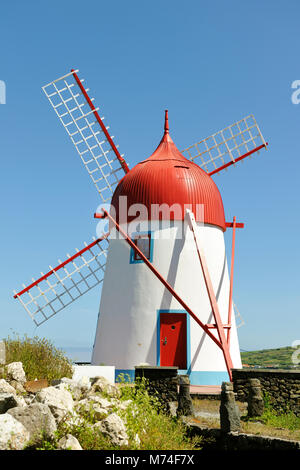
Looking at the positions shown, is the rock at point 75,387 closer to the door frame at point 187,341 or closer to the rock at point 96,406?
the rock at point 96,406

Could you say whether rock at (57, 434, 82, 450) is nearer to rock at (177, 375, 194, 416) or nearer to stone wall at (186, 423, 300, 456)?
stone wall at (186, 423, 300, 456)

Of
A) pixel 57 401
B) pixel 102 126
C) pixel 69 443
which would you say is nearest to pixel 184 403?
pixel 57 401

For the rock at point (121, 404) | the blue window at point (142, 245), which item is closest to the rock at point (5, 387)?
the rock at point (121, 404)

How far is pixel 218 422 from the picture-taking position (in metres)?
10.2

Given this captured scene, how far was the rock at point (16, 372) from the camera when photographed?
33.3 ft

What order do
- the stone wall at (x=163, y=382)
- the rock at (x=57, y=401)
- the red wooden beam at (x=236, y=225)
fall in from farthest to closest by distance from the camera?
1. the red wooden beam at (x=236, y=225)
2. the stone wall at (x=163, y=382)
3. the rock at (x=57, y=401)

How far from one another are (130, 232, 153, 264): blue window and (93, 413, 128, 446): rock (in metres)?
8.64

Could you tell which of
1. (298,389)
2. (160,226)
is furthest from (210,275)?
(298,389)

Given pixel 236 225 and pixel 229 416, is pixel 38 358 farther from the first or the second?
pixel 236 225

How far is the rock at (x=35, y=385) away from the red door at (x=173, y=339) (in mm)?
5095

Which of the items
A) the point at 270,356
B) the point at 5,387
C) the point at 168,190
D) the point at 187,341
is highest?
the point at 168,190

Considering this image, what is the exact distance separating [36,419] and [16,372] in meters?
3.51

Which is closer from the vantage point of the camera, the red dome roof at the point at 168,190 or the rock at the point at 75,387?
the rock at the point at 75,387
